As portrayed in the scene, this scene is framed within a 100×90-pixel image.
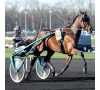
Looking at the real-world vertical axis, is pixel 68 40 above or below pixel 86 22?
below

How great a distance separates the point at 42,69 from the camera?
10477 millimetres

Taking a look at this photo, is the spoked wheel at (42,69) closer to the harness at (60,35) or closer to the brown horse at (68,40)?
the brown horse at (68,40)

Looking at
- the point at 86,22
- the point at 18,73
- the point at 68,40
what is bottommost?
the point at 18,73

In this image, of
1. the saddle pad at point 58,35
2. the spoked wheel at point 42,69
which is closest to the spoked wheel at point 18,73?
the spoked wheel at point 42,69

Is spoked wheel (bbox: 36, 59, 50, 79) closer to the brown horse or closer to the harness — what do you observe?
the brown horse

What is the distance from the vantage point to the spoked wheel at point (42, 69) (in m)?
10.4

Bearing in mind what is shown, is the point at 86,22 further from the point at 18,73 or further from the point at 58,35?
the point at 18,73

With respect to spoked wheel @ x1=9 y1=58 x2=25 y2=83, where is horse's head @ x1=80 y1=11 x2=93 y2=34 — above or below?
above

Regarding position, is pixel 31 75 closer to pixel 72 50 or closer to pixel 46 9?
pixel 72 50

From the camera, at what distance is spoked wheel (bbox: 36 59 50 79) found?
34.2 feet

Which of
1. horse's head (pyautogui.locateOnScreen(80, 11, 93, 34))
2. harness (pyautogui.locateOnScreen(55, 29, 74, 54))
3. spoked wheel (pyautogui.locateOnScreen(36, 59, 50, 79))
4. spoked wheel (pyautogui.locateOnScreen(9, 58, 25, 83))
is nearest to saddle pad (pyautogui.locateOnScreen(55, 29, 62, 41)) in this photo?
harness (pyautogui.locateOnScreen(55, 29, 74, 54))

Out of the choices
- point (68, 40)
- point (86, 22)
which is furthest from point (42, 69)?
point (86, 22)

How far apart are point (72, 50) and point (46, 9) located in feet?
120
